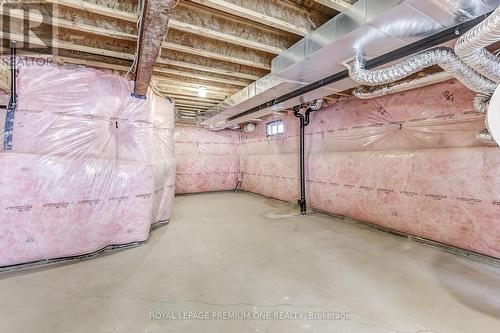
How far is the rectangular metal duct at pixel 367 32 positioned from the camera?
1.48 metres

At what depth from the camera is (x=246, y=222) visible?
156 inches

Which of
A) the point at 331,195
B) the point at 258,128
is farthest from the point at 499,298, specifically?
the point at 258,128

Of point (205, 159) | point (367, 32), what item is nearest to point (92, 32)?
point (367, 32)

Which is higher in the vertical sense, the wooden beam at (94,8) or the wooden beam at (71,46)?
the wooden beam at (94,8)

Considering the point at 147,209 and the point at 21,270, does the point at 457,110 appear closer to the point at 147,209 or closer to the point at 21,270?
the point at 147,209

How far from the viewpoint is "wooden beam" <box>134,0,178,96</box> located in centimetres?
135

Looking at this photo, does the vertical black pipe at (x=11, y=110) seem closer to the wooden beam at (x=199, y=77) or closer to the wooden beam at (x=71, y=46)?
the wooden beam at (x=71, y=46)

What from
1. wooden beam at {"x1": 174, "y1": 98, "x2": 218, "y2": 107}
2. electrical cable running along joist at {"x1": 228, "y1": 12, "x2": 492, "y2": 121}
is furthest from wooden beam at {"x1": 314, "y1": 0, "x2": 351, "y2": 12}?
wooden beam at {"x1": 174, "y1": 98, "x2": 218, "y2": 107}

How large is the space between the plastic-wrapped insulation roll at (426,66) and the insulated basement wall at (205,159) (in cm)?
568

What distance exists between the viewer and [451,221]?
8.89ft

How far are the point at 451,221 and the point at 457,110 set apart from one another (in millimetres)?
1306

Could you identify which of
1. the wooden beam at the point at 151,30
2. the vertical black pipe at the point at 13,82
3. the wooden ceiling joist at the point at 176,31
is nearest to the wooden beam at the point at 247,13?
the wooden ceiling joist at the point at 176,31

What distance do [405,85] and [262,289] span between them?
2.76 meters

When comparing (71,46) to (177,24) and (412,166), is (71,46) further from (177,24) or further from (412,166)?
(412,166)
